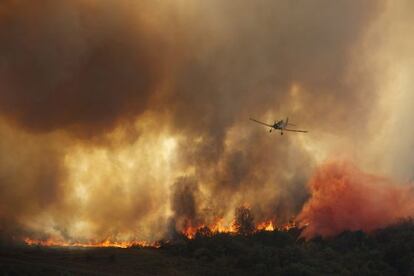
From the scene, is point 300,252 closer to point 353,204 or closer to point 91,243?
point 353,204

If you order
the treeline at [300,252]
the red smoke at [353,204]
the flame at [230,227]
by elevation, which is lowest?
the treeline at [300,252]

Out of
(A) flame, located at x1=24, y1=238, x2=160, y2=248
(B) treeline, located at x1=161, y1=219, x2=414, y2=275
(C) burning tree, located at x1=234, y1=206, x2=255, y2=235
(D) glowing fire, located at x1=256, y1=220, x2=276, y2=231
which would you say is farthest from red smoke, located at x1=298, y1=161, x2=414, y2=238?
(A) flame, located at x1=24, y1=238, x2=160, y2=248

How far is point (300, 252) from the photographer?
5284cm

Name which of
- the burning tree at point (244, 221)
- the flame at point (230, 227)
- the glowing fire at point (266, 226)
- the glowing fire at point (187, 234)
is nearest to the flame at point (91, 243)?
the glowing fire at point (187, 234)

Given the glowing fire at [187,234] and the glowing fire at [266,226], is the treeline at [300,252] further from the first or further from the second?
the glowing fire at [266,226]

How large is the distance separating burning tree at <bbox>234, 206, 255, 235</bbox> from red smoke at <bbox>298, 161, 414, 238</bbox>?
563 centimetres

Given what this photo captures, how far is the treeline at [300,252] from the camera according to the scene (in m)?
49.8

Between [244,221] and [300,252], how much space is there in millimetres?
11072

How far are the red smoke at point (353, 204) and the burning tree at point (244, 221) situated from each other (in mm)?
5627

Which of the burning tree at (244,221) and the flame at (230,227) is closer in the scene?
the flame at (230,227)

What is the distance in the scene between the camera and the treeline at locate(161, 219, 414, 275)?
49.8m

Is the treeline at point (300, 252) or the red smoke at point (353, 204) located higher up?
the red smoke at point (353, 204)

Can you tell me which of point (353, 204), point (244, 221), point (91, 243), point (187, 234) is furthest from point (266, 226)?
point (91, 243)

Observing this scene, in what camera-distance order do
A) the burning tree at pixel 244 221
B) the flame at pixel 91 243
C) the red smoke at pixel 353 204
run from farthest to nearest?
the burning tree at pixel 244 221 < the red smoke at pixel 353 204 < the flame at pixel 91 243
